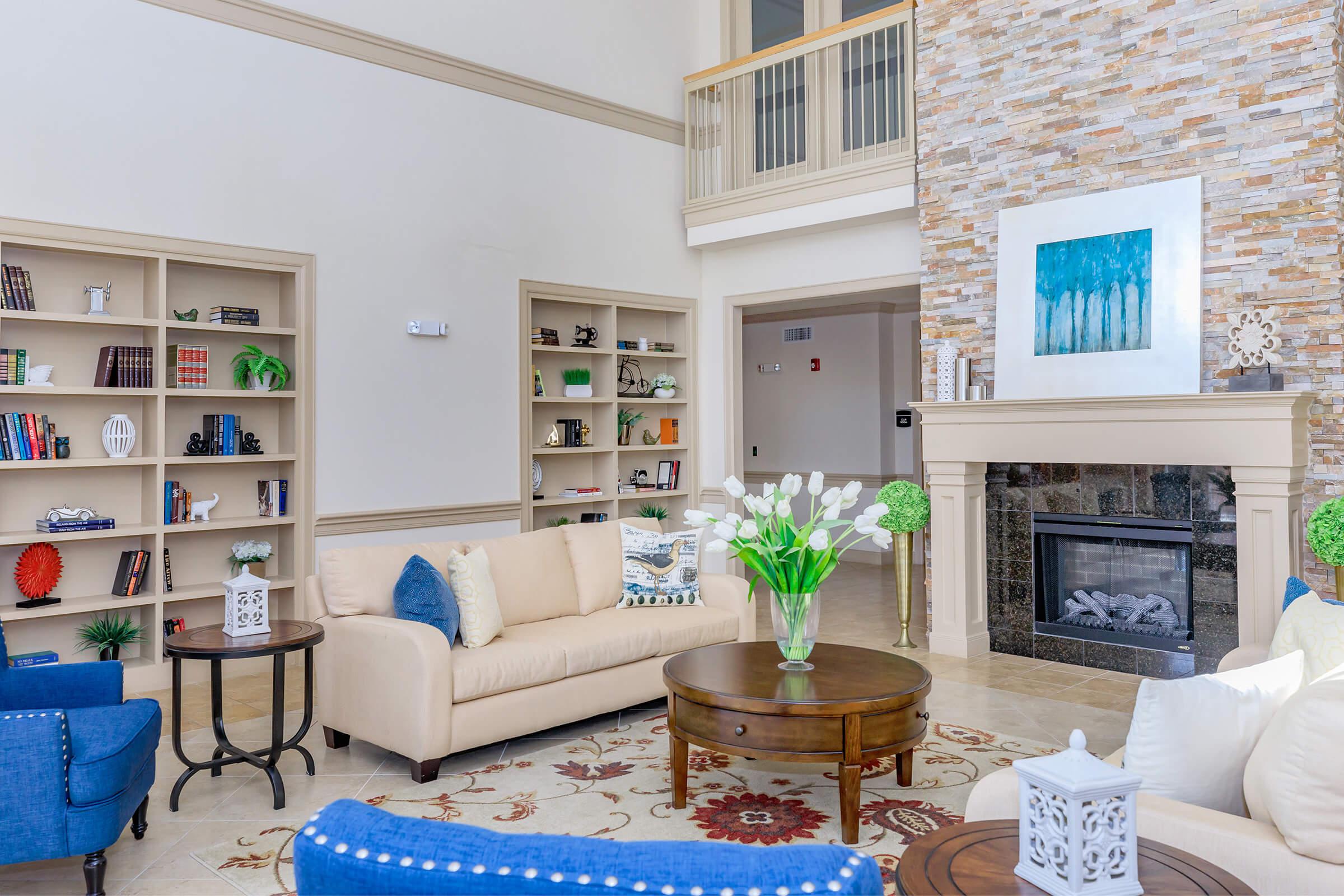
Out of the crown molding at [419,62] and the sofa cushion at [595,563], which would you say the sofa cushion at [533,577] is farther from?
the crown molding at [419,62]

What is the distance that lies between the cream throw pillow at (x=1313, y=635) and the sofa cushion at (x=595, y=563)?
3075mm

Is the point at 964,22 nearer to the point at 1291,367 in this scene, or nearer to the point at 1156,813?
the point at 1291,367

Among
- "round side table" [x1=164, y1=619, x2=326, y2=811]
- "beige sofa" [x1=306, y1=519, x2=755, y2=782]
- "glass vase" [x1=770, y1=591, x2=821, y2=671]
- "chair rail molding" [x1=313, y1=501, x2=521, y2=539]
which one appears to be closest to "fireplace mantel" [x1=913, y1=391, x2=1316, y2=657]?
"beige sofa" [x1=306, y1=519, x2=755, y2=782]

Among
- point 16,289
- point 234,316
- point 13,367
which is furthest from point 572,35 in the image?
point 13,367

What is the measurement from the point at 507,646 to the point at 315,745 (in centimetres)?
96

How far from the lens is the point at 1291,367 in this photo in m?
4.68

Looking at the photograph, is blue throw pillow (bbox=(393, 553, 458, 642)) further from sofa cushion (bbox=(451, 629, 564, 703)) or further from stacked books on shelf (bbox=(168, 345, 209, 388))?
stacked books on shelf (bbox=(168, 345, 209, 388))

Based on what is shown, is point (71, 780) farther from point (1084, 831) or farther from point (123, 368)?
point (123, 368)

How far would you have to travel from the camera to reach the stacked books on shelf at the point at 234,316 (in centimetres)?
535

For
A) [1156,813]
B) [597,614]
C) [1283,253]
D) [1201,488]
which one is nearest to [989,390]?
[1201,488]

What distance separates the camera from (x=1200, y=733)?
192cm

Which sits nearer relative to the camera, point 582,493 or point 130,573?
point 130,573

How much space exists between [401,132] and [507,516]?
8.52 feet

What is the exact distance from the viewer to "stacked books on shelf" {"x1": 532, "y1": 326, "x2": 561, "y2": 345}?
6.91 metres
